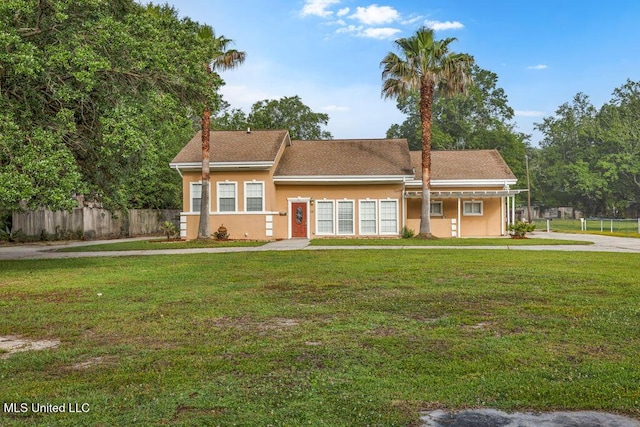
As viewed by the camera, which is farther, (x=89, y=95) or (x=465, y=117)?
(x=465, y=117)

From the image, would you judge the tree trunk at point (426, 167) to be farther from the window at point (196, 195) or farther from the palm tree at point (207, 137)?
the window at point (196, 195)

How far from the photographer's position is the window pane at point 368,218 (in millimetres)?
27875

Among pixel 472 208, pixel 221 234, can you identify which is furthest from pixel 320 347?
pixel 472 208

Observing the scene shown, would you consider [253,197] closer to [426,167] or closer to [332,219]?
[332,219]

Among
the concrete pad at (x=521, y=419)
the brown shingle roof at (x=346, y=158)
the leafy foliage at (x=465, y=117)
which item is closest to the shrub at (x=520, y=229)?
the brown shingle roof at (x=346, y=158)

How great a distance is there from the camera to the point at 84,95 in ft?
39.9

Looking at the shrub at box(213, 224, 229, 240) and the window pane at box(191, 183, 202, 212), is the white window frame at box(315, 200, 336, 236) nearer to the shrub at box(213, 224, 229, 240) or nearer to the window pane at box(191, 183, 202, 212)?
the shrub at box(213, 224, 229, 240)

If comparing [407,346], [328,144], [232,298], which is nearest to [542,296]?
[407,346]

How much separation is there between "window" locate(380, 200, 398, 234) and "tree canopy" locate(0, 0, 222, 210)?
14.3 m

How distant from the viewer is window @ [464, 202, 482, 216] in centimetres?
2920

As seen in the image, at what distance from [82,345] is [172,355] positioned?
122cm

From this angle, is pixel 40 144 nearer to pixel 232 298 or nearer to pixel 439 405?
pixel 232 298

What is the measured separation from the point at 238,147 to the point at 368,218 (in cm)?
784

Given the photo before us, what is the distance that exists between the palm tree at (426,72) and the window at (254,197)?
7.98 m
